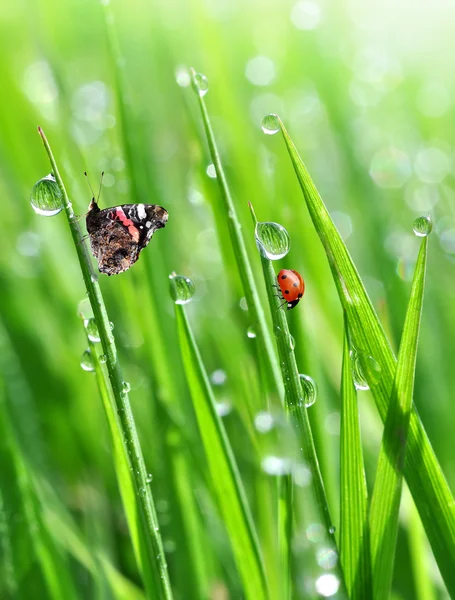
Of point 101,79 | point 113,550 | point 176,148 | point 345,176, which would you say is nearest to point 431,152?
point 345,176

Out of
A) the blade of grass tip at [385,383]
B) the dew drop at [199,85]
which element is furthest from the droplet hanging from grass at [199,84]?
the blade of grass tip at [385,383]

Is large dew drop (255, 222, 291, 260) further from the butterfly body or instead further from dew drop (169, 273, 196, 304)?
the butterfly body

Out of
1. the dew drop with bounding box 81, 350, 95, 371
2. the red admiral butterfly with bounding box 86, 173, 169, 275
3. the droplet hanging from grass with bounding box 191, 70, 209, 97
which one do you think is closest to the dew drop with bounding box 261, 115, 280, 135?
the droplet hanging from grass with bounding box 191, 70, 209, 97

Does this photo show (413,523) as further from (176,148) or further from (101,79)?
(101,79)

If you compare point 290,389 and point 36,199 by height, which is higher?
point 36,199

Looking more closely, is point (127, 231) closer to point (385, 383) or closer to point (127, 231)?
point (127, 231)

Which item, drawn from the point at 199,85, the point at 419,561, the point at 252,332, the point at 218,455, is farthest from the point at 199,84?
the point at 419,561
